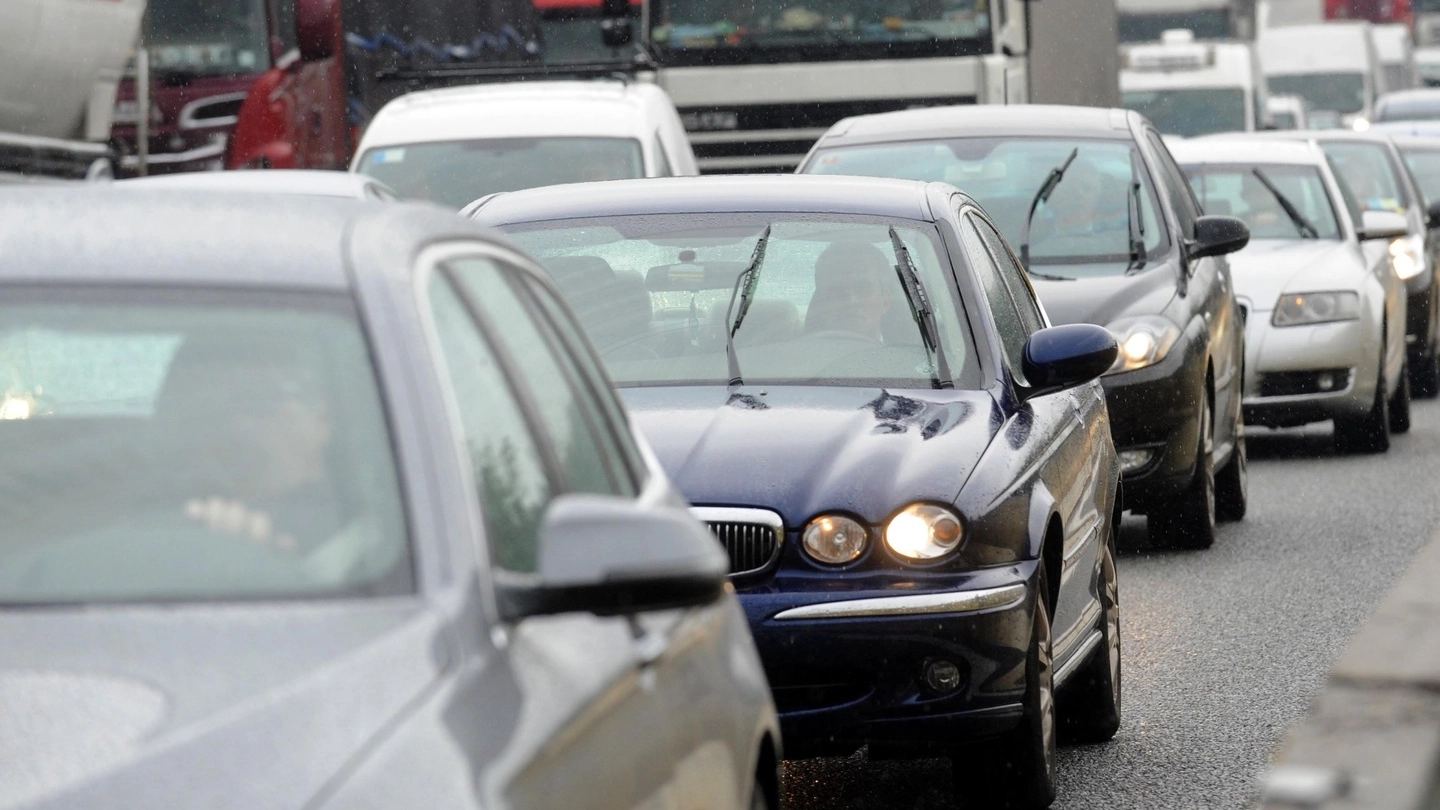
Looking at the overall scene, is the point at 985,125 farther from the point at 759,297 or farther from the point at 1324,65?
the point at 1324,65

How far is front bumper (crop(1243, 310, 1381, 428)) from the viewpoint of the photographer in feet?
49.9

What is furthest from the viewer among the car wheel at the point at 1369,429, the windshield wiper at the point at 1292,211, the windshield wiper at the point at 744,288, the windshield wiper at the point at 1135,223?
the windshield wiper at the point at 1292,211

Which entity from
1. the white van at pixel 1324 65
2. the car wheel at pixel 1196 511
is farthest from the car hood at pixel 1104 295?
the white van at pixel 1324 65

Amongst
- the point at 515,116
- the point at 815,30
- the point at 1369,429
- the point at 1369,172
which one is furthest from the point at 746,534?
the point at 1369,172

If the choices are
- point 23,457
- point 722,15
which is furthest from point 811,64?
point 23,457

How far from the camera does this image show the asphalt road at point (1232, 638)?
7.07 metres

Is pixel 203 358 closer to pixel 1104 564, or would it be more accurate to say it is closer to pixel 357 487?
pixel 357 487

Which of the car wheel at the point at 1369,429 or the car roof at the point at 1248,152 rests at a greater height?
the car roof at the point at 1248,152

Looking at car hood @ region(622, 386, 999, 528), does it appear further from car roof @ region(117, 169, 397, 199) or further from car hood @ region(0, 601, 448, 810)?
car roof @ region(117, 169, 397, 199)

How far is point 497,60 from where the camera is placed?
22.7 metres

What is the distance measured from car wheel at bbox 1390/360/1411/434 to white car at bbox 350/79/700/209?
4789mm

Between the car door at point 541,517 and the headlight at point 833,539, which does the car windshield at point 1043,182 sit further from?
the car door at point 541,517


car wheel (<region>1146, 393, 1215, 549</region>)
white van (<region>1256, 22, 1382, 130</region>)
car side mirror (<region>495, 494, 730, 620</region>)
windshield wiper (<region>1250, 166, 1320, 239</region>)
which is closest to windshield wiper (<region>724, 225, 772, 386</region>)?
car side mirror (<region>495, 494, 730, 620</region>)

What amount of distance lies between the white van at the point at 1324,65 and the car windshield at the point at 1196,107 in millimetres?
15181
